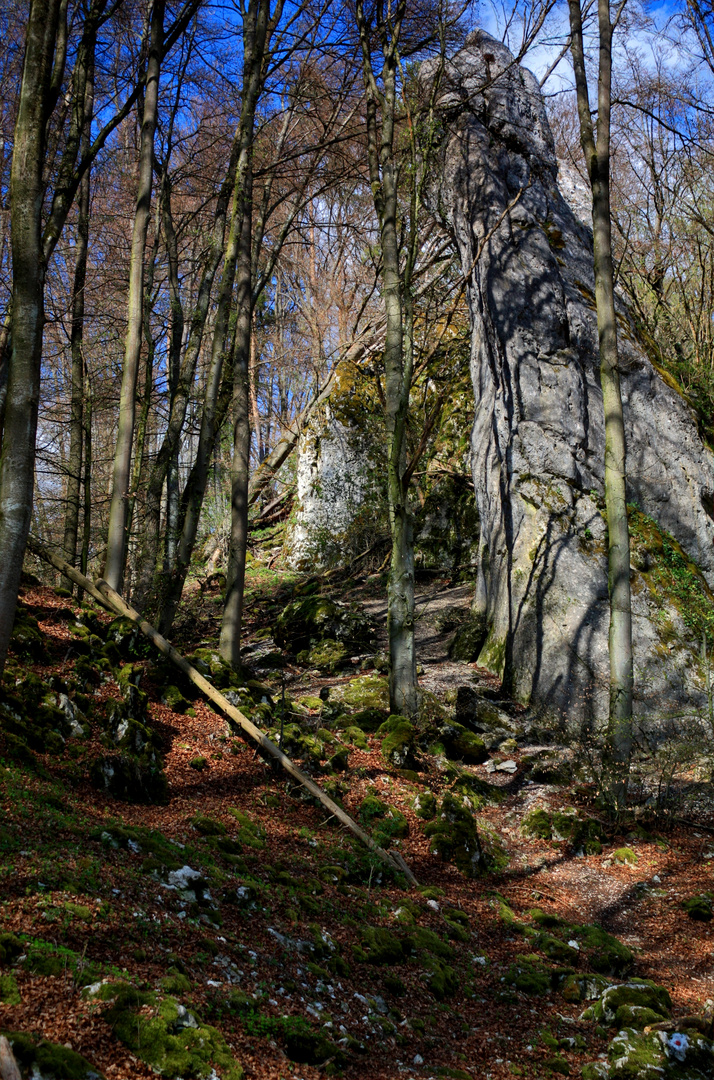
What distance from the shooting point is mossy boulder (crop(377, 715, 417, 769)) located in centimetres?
771

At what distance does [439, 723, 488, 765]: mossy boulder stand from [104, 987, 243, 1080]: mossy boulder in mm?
5971

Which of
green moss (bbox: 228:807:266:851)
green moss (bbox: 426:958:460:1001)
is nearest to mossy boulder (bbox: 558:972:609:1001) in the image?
green moss (bbox: 426:958:460:1001)

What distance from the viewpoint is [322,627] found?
486 inches

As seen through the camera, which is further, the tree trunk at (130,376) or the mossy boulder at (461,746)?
the mossy boulder at (461,746)

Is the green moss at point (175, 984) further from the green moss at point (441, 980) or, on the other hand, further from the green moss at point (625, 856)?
the green moss at point (625, 856)

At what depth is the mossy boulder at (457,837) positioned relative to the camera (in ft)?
20.5

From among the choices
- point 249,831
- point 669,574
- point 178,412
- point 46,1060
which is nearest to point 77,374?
point 178,412

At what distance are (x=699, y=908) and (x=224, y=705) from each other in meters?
4.59

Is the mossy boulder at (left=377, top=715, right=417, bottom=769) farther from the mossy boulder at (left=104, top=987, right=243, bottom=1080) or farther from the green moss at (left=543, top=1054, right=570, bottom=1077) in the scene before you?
the mossy boulder at (left=104, top=987, right=243, bottom=1080)

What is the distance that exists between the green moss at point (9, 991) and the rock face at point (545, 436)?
7570 millimetres

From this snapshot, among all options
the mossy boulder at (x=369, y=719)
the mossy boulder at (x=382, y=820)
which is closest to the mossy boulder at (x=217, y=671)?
the mossy boulder at (x=369, y=719)

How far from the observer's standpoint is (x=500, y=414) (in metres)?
11.2

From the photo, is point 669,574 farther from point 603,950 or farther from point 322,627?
point 322,627

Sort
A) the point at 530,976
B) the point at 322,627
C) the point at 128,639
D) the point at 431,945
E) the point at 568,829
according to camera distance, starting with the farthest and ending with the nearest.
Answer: the point at 322,627 → the point at 128,639 → the point at 568,829 → the point at 431,945 → the point at 530,976
